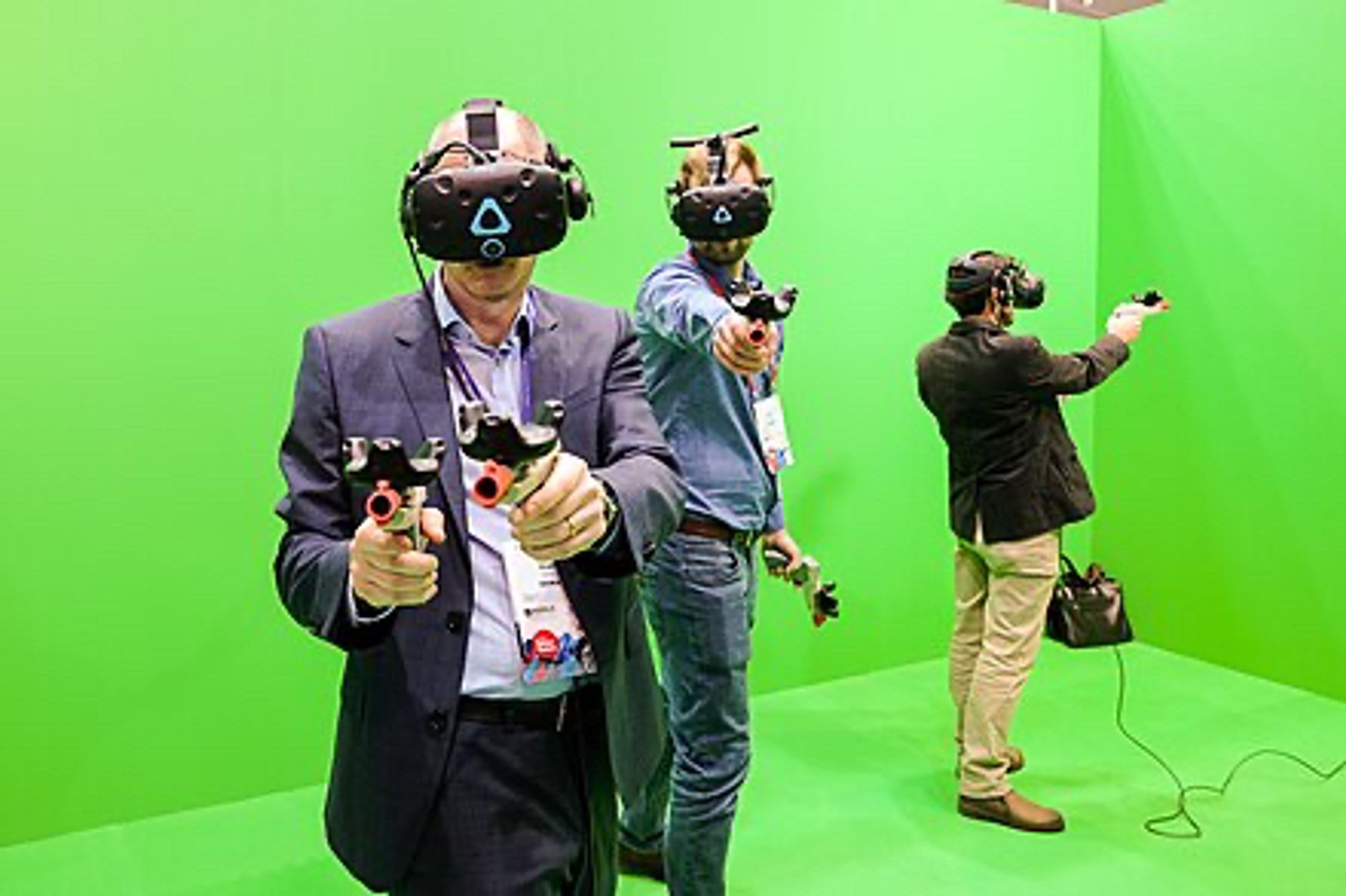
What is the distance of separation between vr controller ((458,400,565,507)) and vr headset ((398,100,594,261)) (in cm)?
27

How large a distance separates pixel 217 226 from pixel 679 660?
1708 millimetres

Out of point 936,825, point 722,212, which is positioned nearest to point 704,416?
point 722,212

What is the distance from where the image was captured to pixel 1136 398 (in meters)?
4.64

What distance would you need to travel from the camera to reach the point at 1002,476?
3102 millimetres

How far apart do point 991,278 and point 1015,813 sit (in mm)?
1356

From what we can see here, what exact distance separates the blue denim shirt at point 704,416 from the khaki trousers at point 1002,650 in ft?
3.47

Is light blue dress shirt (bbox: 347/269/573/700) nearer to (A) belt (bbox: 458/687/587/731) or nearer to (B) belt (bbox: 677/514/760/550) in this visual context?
(A) belt (bbox: 458/687/587/731)

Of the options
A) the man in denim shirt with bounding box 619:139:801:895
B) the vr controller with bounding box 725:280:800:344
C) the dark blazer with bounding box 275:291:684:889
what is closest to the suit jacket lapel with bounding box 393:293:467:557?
the dark blazer with bounding box 275:291:684:889

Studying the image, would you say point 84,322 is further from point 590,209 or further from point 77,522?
point 590,209

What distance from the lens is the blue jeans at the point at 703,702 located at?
2.24 meters

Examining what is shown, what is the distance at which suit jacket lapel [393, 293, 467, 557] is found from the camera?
1351 mm

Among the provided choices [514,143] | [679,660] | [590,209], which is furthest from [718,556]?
[514,143]

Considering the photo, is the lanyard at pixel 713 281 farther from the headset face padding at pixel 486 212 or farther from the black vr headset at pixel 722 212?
the headset face padding at pixel 486 212

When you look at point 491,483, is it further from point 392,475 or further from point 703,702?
point 703,702
